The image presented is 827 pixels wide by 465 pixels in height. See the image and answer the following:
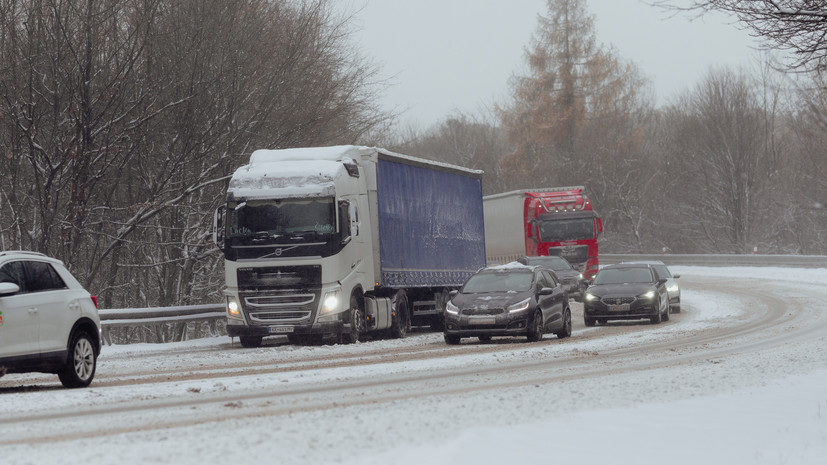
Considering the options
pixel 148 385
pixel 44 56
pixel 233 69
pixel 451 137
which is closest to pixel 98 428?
pixel 148 385

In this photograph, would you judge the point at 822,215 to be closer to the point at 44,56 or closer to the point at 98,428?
the point at 44,56

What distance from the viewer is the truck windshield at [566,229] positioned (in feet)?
138

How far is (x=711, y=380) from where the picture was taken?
42.1 feet

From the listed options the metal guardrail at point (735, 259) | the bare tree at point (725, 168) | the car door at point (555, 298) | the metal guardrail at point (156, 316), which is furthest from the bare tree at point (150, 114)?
the bare tree at point (725, 168)

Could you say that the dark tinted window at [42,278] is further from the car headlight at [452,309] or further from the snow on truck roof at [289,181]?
the car headlight at [452,309]

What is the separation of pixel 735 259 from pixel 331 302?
3753 cm

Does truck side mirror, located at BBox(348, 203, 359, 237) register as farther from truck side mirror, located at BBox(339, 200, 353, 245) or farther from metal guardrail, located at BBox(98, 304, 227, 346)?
metal guardrail, located at BBox(98, 304, 227, 346)

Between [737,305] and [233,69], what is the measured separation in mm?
16822

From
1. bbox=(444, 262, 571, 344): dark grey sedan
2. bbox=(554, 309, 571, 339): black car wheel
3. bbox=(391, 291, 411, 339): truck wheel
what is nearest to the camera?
bbox=(444, 262, 571, 344): dark grey sedan

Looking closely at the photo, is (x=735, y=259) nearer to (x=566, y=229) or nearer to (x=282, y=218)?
(x=566, y=229)

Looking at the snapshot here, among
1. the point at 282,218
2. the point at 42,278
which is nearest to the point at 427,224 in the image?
the point at 282,218

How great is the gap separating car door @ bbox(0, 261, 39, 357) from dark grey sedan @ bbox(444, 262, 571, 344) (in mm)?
9606

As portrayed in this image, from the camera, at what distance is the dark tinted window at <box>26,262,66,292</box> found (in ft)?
43.5

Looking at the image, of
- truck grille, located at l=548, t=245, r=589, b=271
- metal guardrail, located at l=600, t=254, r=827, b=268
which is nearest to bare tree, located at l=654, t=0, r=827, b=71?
truck grille, located at l=548, t=245, r=589, b=271
